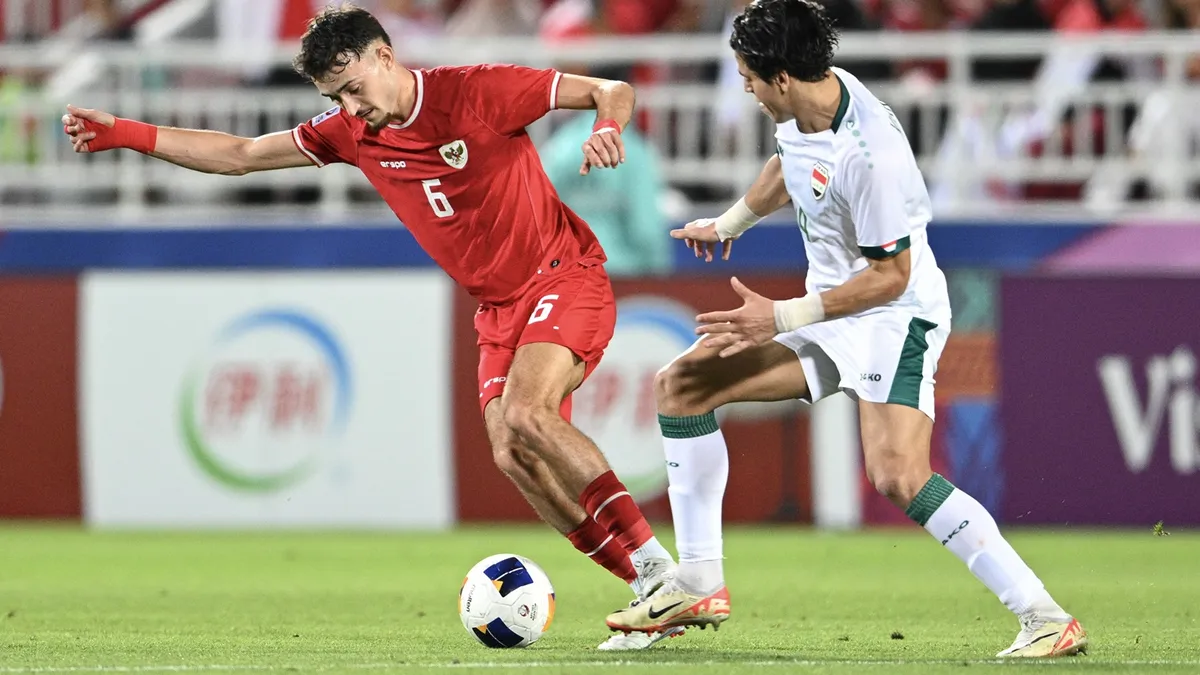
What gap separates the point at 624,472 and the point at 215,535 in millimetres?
2647

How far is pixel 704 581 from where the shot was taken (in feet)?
22.2

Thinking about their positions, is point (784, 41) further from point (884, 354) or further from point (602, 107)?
point (884, 354)

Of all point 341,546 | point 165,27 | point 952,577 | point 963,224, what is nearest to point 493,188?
point 952,577

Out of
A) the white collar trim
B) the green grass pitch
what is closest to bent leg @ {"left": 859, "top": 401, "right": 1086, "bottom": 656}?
the green grass pitch

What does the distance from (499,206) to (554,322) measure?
1.62 ft

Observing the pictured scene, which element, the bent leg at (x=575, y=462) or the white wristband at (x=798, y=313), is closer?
the white wristband at (x=798, y=313)

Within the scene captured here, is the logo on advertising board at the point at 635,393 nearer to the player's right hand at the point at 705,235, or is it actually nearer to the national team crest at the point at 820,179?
the player's right hand at the point at 705,235

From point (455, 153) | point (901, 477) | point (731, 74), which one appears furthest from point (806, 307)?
point (731, 74)

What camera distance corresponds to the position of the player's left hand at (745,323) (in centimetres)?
624

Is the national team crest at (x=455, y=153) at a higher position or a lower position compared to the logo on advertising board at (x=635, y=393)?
higher

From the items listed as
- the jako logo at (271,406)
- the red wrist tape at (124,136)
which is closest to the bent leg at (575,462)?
the red wrist tape at (124,136)

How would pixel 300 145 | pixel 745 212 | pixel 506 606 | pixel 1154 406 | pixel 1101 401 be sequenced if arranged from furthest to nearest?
pixel 1101 401 → pixel 1154 406 → pixel 300 145 → pixel 745 212 → pixel 506 606

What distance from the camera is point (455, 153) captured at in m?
7.14

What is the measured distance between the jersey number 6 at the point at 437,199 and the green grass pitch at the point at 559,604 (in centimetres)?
156
